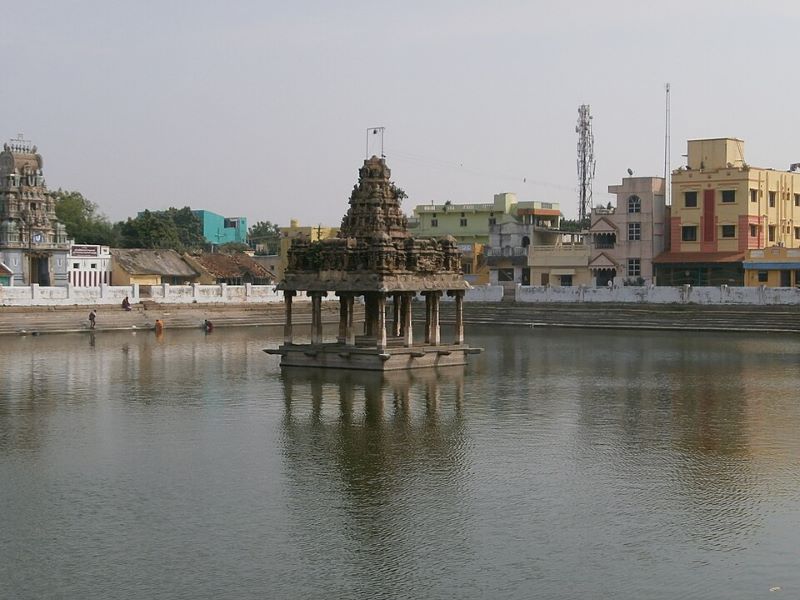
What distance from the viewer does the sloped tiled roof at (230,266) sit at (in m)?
81.4

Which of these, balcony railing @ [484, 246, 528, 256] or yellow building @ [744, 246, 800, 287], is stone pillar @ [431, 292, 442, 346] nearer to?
yellow building @ [744, 246, 800, 287]

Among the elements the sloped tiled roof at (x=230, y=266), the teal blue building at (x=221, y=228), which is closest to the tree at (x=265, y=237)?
the teal blue building at (x=221, y=228)

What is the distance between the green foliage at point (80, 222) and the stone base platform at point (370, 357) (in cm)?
5576

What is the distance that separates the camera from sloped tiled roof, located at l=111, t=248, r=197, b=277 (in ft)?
241

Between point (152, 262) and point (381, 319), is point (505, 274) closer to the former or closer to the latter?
point (152, 262)

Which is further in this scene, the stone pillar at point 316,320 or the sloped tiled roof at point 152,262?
the sloped tiled roof at point 152,262

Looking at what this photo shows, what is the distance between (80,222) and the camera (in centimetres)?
9612

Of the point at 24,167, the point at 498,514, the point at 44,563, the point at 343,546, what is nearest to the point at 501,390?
the point at 498,514

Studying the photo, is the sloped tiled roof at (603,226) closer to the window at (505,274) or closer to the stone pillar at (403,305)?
the window at (505,274)

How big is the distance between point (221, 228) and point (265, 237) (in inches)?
249

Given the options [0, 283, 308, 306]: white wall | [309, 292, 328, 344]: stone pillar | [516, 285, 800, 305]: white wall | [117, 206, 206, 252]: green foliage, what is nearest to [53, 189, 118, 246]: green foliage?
[117, 206, 206, 252]: green foliage

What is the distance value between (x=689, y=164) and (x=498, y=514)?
56.9 m

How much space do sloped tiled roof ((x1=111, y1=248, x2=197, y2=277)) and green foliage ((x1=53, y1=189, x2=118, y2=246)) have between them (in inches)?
617

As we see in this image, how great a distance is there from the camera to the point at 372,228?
1483 inches
